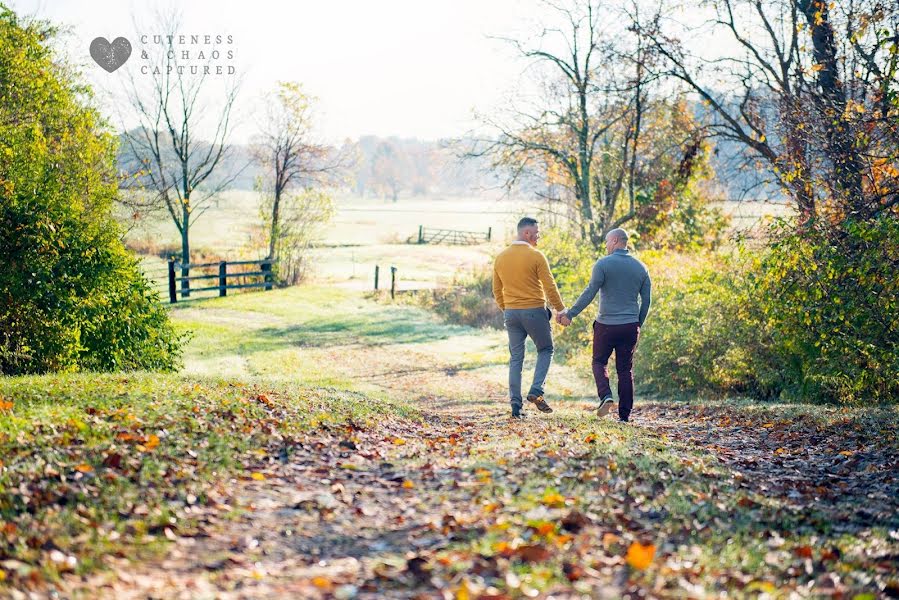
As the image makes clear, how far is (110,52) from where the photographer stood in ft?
108

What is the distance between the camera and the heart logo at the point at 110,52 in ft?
102

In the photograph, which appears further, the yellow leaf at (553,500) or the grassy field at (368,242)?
the grassy field at (368,242)

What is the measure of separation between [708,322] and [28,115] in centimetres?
1257

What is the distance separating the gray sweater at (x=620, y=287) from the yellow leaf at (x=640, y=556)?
4.88 m

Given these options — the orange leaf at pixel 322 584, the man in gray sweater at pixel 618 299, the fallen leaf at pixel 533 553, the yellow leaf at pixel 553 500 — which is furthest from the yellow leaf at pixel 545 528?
the man in gray sweater at pixel 618 299

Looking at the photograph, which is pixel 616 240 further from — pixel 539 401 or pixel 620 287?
pixel 539 401

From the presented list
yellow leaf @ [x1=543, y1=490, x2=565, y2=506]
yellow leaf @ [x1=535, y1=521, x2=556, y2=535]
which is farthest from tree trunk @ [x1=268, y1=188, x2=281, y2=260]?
yellow leaf @ [x1=535, y1=521, x2=556, y2=535]

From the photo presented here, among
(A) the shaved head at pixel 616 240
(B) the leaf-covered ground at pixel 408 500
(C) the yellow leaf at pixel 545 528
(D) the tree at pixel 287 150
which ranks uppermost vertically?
(D) the tree at pixel 287 150

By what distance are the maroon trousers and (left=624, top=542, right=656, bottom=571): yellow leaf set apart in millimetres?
4976

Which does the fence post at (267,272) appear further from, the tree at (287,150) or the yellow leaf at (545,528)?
the yellow leaf at (545,528)

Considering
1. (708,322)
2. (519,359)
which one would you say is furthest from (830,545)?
(708,322)

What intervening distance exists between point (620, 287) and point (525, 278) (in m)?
1.09

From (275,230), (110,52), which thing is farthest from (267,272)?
(110,52)

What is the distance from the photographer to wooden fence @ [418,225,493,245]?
61.5 meters
